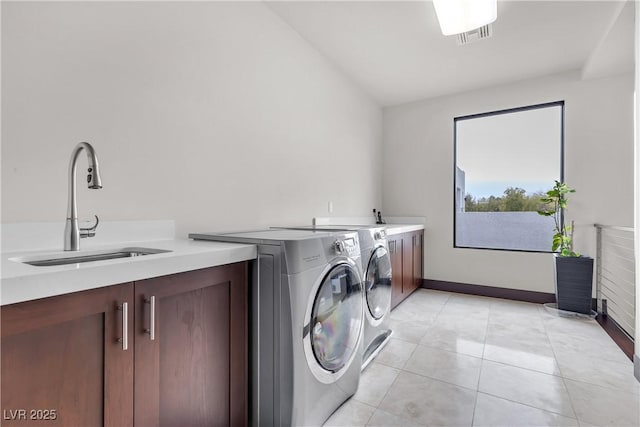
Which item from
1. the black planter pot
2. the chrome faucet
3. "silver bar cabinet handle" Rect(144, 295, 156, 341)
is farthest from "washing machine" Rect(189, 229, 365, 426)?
the black planter pot

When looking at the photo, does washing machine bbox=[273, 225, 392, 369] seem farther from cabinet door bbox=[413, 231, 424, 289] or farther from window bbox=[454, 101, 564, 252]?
window bbox=[454, 101, 564, 252]

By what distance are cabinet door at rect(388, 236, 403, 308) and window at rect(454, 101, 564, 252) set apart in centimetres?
123

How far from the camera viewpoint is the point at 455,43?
2.74 m

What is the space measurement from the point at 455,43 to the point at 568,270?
2.40 meters

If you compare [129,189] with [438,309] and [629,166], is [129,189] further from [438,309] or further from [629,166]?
[629,166]

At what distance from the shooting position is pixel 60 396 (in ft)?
2.49

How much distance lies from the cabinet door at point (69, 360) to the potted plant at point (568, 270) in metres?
3.57

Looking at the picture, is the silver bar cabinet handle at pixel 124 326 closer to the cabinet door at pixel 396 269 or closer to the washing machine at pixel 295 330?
the washing machine at pixel 295 330

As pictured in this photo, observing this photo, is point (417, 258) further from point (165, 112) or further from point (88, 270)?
point (88, 270)

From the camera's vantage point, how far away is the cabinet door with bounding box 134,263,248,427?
940mm

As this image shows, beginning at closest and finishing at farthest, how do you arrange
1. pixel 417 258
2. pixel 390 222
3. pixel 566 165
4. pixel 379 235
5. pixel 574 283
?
pixel 379 235
pixel 574 283
pixel 566 165
pixel 417 258
pixel 390 222

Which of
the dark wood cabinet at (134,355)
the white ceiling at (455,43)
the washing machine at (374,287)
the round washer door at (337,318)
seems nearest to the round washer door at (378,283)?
the washing machine at (374,287)

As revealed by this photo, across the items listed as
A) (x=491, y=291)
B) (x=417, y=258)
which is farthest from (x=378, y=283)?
(x=491, y=291)

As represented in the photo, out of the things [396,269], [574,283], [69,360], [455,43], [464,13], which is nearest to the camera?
[69,360]
